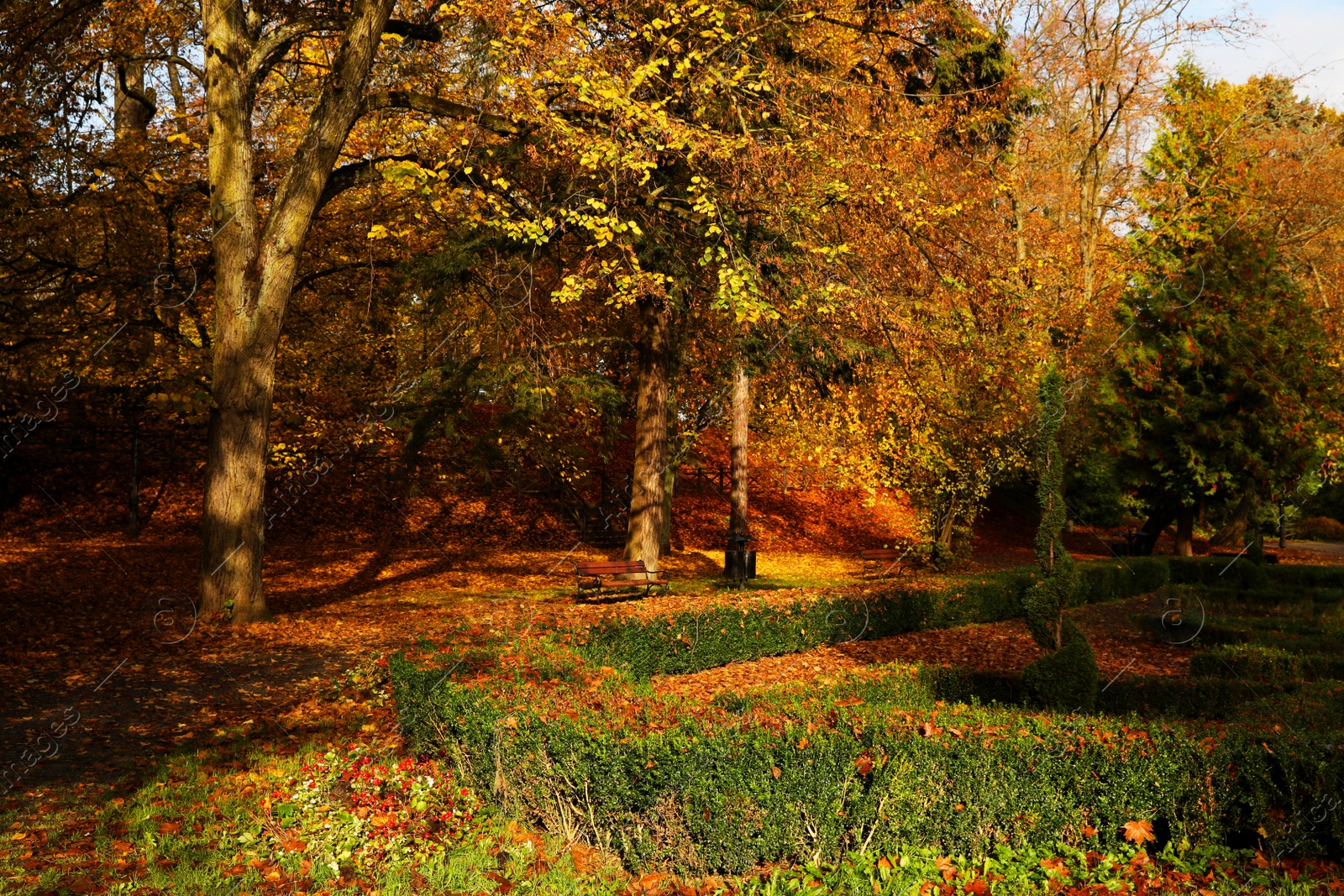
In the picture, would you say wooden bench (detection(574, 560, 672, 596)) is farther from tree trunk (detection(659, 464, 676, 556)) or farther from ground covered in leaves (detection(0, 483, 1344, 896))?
tree trunk (detection(659, 464, 676, 556))

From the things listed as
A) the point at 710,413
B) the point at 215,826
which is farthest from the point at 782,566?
the point at 215,826

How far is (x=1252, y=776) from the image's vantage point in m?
5.19

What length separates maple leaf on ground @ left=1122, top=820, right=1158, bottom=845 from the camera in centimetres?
514

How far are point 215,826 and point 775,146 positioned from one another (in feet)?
30.8

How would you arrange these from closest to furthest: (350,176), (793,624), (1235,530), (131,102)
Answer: (793,624), (350,176), (131,102), (1235,530)

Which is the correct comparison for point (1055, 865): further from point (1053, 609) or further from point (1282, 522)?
point (1282, 522)

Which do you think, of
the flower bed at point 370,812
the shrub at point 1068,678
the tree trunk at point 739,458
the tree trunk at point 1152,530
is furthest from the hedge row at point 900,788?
the tree trunk at point 1152,530

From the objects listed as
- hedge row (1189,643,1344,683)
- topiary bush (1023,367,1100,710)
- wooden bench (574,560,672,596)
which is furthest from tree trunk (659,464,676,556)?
topiary bush (1023,367,1100,710)

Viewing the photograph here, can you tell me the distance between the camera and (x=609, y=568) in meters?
13.2

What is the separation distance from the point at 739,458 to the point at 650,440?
150 inches

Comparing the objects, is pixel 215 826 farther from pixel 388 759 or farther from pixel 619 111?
pixel 619 111

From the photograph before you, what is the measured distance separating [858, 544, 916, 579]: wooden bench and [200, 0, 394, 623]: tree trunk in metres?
11.5

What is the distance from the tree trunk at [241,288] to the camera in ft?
37.2

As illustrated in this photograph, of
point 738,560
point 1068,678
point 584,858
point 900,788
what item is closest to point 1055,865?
point 900,788
